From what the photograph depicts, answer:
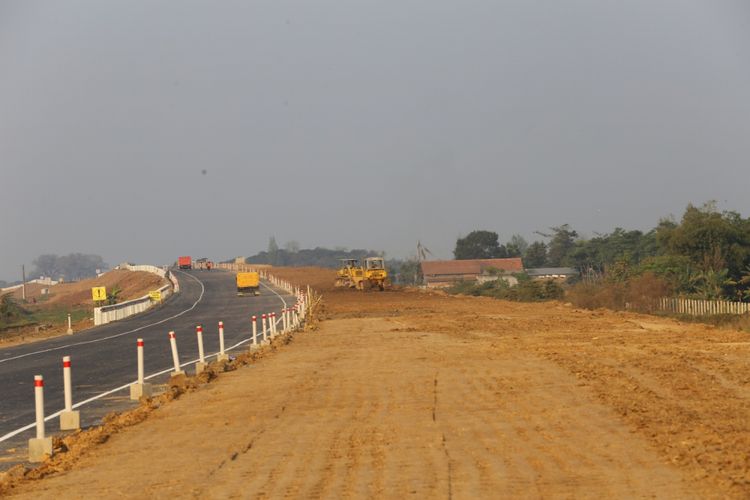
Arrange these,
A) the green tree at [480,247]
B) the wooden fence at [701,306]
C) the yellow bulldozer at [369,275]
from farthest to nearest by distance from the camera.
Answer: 1. the green tree at [480,247]
2. the yellow bulldozer at [369,275]
3. the wooden fence at [701,306]

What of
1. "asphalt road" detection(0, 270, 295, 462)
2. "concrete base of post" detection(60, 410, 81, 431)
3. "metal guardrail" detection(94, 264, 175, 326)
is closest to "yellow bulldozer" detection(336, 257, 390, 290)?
"asphalt road" detection(0, 270, 295, 462)

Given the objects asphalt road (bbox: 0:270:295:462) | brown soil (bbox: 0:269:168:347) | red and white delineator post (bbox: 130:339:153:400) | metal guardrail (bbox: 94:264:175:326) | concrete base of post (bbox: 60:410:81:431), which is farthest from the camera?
metal guardrail (bbox: 94:264:175:326)

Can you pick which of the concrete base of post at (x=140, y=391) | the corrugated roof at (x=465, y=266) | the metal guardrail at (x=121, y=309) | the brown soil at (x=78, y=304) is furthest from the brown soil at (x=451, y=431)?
the corrugated roof at (x=465, y=266)

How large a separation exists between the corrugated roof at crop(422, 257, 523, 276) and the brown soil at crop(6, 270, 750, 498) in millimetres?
124888

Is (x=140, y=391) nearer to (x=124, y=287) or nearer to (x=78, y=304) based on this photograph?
(x=78, y=304)

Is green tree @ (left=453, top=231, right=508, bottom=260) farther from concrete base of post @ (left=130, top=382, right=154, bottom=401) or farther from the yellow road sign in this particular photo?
concrete base of post @ (left=130, top=382, right=154, bottom=401)

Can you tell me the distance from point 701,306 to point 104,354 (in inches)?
1133

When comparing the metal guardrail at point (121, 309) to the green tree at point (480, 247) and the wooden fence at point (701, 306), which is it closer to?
the wooden fence at point (701, 306)

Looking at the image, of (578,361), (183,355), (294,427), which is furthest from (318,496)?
(183,355)

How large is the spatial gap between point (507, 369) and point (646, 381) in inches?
140

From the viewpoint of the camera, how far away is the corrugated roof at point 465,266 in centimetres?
14962

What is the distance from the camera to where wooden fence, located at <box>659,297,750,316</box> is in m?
43.8

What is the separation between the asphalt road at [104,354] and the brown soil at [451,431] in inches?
114

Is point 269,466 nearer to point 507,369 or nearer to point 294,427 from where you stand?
point 294,427
